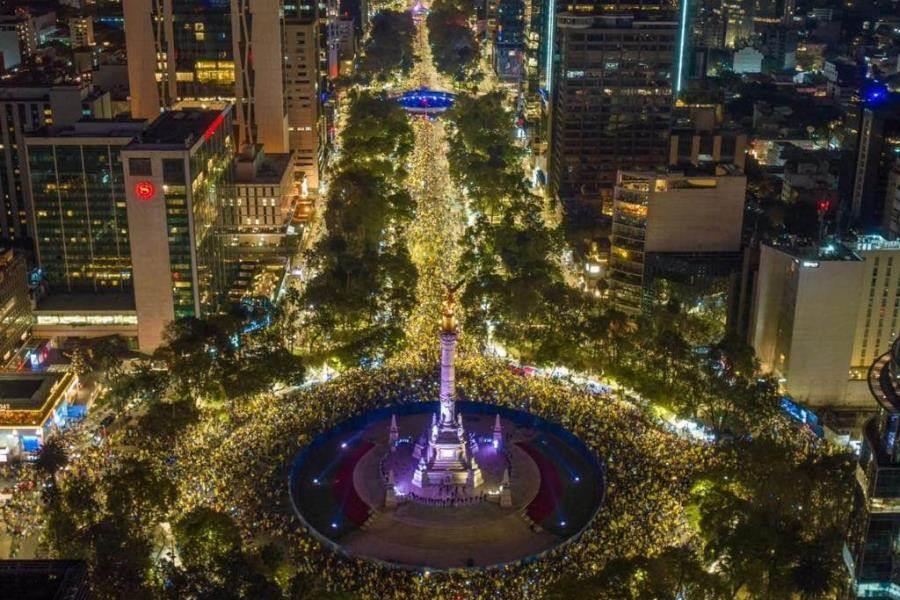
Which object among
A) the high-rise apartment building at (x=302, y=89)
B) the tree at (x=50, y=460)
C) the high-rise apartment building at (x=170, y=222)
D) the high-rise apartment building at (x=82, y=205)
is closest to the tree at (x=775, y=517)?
the tree at (x=50, y=460)

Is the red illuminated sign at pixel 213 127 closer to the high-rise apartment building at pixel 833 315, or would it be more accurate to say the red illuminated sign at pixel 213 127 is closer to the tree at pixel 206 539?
the tree at pixel 206 539

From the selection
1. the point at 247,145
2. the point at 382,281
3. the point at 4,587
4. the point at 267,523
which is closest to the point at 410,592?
the point at 267,523

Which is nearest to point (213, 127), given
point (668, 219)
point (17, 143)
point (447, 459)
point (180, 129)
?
point (180, 129)

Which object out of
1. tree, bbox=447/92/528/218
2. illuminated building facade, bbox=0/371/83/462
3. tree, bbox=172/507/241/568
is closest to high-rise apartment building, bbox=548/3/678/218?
tree, bbox=447/92/528/218

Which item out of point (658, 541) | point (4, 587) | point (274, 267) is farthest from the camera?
point (274, 267)

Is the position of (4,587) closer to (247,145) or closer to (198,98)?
(247,145)

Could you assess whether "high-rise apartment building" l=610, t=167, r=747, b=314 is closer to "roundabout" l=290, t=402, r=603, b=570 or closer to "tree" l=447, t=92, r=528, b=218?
"roundabout" l=290, t=402, r=603, b=570

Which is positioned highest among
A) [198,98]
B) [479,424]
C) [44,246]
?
[198,98]
